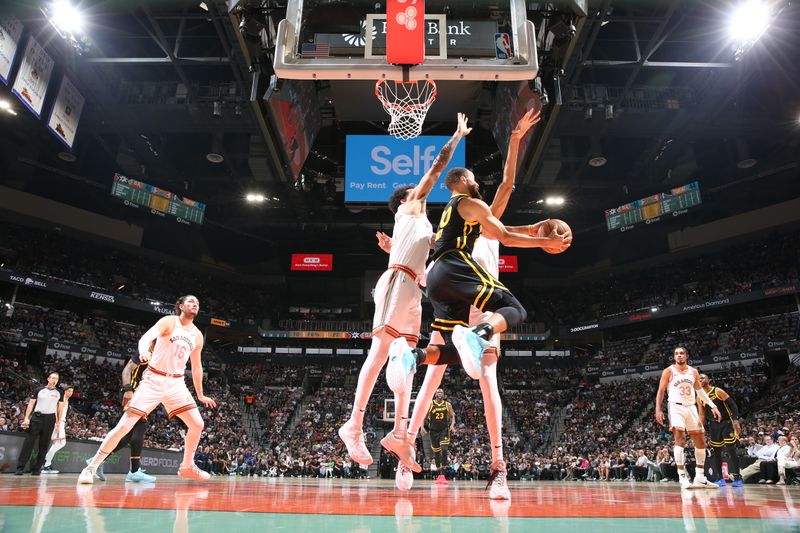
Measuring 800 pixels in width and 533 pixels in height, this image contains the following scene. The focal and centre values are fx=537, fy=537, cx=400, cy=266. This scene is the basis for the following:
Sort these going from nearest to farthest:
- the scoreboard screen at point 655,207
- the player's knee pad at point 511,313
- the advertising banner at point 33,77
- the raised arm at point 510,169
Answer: the player's knee pad at point 511,313 → the raised arm at point 510,169 → the advertising banner at point 33,77 → the scoreboard screen at point 655,207

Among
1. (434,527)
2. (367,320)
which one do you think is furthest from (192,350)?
(367,320)

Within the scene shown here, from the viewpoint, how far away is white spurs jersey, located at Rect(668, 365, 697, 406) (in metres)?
6.95

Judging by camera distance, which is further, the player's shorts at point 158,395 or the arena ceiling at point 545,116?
the arena ceiling at point 545,116

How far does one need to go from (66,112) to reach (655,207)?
20846mm

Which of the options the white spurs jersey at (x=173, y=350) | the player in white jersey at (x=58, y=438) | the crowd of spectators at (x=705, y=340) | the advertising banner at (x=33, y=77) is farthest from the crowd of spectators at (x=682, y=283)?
the advertising banner at (x=33, y=77)

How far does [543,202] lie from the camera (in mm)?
24219

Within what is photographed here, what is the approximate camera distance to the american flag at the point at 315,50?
6680 millimetres

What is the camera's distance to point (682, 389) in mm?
6969

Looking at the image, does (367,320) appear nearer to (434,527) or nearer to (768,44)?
(768,44)

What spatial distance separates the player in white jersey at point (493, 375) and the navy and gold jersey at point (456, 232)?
354 mm

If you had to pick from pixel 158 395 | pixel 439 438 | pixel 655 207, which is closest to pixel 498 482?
pixel 158 395

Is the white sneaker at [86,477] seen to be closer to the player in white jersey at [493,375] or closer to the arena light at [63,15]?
the player in white jersey at [493,375]

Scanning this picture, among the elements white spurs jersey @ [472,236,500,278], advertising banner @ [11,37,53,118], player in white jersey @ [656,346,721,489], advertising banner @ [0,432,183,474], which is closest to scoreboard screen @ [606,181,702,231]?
player in white jersey @ [656,346,721,489]

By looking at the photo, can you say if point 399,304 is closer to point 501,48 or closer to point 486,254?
point 486,254
